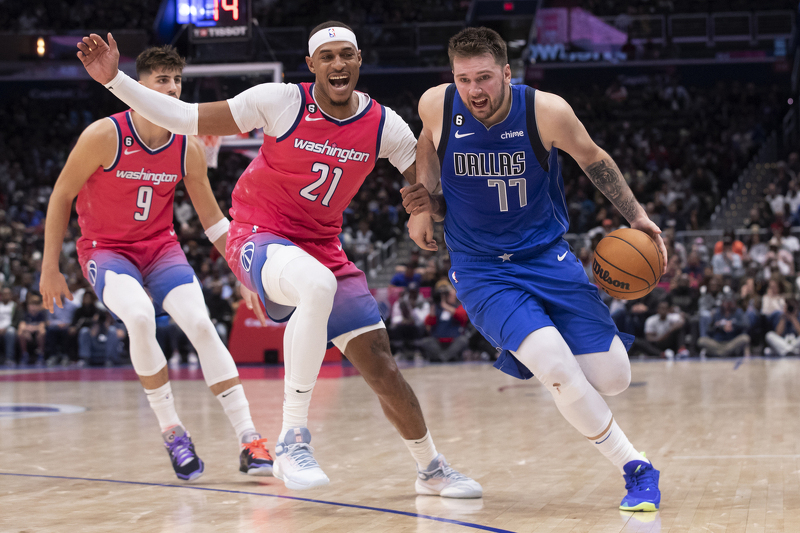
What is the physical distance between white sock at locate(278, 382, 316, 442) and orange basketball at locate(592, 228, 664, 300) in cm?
146

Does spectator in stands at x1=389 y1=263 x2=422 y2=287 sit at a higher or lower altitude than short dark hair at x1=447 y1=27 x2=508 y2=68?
lower

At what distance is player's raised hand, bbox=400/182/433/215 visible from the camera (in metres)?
3.89

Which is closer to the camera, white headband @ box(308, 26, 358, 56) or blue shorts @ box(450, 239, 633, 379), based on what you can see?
blue shorts @ box(450, 239, 633, 379)

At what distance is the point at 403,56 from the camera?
2211cm

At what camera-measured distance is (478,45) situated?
3801 millimetres

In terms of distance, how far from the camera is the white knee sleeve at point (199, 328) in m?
4.79

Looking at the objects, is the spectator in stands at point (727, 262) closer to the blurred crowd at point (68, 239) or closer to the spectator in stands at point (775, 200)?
the spectator in stands at point (775, 200)

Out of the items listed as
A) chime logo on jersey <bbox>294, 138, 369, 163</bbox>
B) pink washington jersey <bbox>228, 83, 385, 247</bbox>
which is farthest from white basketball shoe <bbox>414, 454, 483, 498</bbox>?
chime logo on jersey <bbox>294, 138, 369, 163</bbox>

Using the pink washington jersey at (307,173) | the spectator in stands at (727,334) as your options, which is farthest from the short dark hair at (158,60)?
the spectator in stands at (727,334)

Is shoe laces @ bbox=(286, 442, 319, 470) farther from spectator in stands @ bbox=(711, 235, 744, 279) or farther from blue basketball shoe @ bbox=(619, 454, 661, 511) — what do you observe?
spectator in stands @ bbox=(711, 235, 744, 279)

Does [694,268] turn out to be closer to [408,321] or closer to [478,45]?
[408,321]

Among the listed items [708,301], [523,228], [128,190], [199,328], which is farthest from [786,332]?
[128,190]

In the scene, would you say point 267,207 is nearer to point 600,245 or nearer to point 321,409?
point 600,245

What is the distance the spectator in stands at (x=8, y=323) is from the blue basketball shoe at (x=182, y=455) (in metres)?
10.9
